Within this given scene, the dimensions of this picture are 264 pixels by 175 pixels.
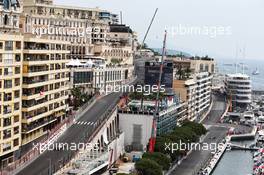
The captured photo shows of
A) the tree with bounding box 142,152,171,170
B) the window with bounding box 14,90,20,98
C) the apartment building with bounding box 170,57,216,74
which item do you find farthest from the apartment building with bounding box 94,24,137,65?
the window with bounding box 14,90,20,98

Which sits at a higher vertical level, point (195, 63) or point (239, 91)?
point (195, 63)

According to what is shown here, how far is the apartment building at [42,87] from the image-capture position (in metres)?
60.0

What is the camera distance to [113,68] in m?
102

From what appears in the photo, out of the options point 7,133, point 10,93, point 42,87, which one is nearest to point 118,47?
point 42,87

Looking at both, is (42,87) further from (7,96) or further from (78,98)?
(78,98)

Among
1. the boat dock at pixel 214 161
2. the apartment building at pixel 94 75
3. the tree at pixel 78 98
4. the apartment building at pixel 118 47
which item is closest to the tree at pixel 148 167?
the boat dock at pixel 214 161

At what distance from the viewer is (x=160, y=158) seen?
65750 millimetres

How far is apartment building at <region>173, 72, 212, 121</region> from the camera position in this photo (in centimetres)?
10331

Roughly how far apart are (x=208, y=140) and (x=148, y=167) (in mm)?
37118

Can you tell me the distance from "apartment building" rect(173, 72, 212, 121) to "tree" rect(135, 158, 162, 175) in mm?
42064

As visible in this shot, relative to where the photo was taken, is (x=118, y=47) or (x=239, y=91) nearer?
(x=118, y=47)

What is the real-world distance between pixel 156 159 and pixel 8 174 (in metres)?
19.0

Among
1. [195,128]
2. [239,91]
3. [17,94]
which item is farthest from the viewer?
[239,91]

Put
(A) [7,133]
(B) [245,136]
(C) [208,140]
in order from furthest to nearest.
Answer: (B) [245,136], (C) [208,140], (A) [7,133]
